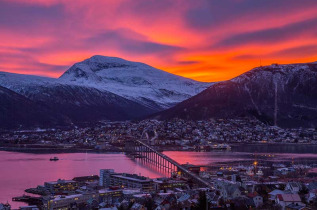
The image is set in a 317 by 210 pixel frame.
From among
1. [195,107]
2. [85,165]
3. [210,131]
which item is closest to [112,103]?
[195,107]

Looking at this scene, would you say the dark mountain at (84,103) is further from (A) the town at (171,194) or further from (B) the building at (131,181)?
(A) the town at (171,194)

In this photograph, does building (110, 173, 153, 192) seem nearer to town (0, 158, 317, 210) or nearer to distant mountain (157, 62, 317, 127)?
town (0, 158, 317, 210)

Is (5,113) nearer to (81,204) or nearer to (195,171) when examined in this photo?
(195,171)

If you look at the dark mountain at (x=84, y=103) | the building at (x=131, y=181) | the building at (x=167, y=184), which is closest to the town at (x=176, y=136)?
the building at (x=131, y=181)

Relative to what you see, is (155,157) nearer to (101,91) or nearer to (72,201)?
(72,201)

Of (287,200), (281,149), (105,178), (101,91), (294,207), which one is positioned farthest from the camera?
(101,91)

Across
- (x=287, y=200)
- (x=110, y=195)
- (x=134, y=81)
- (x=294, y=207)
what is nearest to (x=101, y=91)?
(x=134, y=81)
